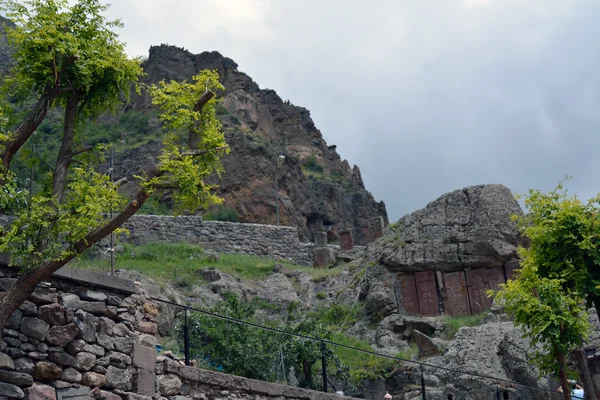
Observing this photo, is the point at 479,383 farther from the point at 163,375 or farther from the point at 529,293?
the point at 163,375

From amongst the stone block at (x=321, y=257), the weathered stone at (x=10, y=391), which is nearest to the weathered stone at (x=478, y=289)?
the stone block at (x=321, y=257)

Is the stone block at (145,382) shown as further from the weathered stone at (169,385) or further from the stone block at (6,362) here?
the stone block at (6,362)

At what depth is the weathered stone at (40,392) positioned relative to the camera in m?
8.98

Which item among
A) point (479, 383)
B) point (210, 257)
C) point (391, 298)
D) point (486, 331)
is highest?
point (210, 257)

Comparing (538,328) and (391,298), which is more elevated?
(391,298)

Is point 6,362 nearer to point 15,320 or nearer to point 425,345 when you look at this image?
point 15,320

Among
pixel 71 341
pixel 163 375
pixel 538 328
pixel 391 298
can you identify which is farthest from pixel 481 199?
pixel 71 341

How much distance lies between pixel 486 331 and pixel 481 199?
246 inches

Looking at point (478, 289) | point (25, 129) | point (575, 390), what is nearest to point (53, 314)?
point (25, 129)

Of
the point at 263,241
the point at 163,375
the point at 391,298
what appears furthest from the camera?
the point at 263,241

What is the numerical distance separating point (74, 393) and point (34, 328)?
0.88 metres

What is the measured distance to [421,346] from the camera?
19.5m

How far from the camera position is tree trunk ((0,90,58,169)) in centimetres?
985

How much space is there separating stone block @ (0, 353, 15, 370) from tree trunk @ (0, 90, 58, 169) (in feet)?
7.47
